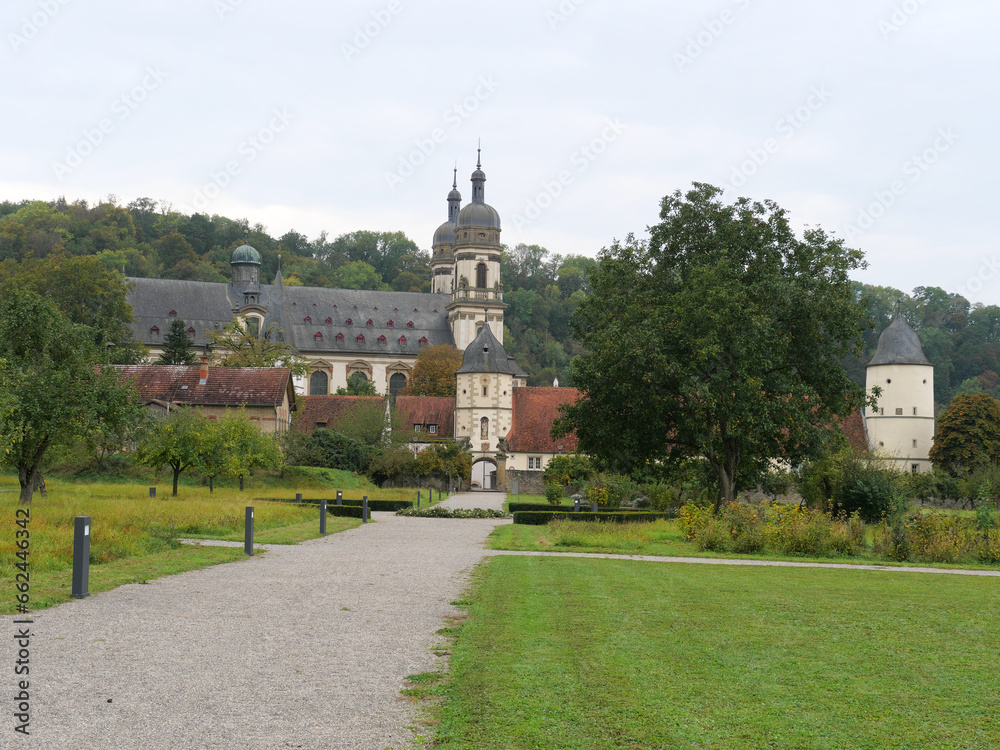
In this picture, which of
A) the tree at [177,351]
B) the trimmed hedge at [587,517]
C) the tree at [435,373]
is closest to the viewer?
the trimmed hedge at [587,517]

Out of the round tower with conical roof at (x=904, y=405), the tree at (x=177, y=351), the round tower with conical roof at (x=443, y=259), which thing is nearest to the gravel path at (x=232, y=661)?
the tree at (x=177, y=351)

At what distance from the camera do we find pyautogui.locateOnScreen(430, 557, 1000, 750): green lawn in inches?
229

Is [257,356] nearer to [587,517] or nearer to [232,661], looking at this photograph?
[587,517]

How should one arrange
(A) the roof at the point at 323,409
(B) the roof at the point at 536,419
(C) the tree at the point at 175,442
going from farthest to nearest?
(A) the roof at the point at 323,409, (B) the roof at the point at 536,419, (C) the tree at the point at 175,442

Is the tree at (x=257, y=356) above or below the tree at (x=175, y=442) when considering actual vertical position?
above

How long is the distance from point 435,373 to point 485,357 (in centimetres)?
2200

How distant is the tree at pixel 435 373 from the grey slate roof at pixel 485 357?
16.1 metres

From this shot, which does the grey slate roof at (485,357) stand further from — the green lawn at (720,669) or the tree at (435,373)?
the green lawn at (720,669)

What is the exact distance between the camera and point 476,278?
107m

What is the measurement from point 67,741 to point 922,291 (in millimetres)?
131949

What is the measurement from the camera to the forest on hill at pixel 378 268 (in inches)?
4432

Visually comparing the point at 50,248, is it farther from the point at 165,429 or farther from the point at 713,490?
the point at 713,490

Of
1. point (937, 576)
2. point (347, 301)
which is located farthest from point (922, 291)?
point (937, 576)

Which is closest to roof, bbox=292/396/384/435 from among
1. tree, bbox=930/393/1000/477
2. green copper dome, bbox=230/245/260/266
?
tree, bbox=930/393/1000/477
